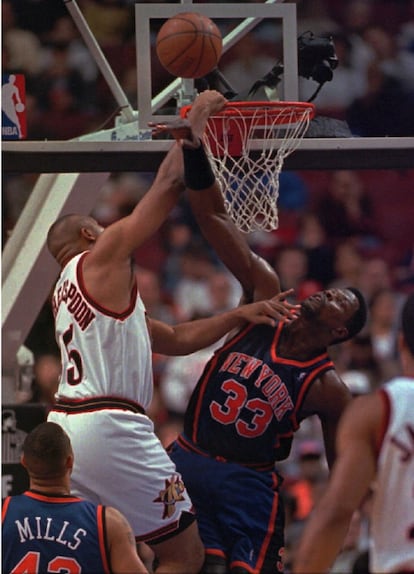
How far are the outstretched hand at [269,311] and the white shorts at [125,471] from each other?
2.41ft

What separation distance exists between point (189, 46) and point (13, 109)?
1087 mm

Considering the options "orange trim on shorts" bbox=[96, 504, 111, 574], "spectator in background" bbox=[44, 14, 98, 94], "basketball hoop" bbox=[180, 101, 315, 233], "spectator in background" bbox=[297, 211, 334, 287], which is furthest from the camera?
"spectator in background" bbox=[297, 211, 334, 287]

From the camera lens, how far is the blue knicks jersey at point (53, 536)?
446 cm

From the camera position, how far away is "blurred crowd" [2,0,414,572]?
8992 millimetres

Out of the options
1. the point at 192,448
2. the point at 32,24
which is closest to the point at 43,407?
the point at 192,448

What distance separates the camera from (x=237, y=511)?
5383 millimetres

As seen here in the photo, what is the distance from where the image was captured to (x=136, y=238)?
493 centimetres

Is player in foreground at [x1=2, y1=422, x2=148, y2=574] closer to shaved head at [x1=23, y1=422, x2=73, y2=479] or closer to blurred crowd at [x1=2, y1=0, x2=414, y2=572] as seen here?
shaved head at [x1=23, y1=422, x2=73, y2=479]

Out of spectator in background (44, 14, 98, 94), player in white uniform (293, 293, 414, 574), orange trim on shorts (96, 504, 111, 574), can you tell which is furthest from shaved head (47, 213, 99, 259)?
spectator in background (44, 14, 98, 94)

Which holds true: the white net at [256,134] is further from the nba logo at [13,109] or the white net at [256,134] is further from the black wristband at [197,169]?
the nba logo at [13,109]

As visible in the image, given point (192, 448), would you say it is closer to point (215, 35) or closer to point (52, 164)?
point (52, 164)

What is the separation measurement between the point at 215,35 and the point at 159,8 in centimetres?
60

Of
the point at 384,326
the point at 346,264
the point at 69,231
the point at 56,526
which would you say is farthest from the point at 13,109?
the point at 346,264

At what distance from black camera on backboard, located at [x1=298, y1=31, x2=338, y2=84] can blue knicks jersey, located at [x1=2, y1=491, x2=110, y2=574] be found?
265 cm
